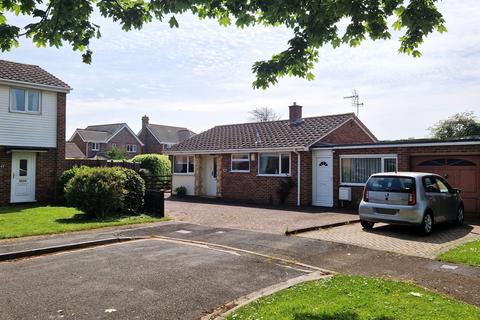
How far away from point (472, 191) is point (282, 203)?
326 inches

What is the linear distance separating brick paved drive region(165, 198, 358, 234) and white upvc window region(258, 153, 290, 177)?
9.34 ft

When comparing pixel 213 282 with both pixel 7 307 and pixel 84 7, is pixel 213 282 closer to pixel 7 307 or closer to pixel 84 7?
pixel 7 307

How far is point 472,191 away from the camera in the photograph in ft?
48.4

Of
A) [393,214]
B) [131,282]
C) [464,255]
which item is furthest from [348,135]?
[131,282]

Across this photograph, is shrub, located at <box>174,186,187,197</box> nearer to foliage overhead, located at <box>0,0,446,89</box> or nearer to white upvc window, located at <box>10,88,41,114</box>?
white upvc window, located at <box>10,88,41,114</box>

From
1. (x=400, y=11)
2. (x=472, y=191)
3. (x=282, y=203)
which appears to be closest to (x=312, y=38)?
(x=400, y=11)

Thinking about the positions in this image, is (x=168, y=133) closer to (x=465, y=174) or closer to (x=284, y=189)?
(x=284, y=189)

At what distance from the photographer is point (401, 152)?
53.9ft

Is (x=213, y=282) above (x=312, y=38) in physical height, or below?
below

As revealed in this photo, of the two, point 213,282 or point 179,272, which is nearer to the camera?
point 213,282

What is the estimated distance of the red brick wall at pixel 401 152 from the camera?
14.9 m

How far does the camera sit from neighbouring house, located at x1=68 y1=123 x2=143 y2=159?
5217 cm

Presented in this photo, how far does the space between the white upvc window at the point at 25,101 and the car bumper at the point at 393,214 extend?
1535 cm

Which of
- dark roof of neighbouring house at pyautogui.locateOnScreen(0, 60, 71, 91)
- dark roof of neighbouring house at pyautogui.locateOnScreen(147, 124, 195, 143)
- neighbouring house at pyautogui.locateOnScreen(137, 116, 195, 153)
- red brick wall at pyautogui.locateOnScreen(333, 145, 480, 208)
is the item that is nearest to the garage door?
red brick wall at pyautogui.locateOnScreen(333, 145, 480, 208)
